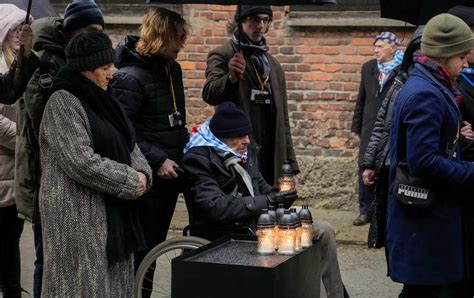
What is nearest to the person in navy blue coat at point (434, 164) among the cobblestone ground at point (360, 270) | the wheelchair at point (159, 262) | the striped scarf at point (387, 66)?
the wheelchair at point (159, 262)

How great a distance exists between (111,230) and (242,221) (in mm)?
945

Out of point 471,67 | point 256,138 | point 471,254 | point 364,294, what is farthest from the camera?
point 364,294

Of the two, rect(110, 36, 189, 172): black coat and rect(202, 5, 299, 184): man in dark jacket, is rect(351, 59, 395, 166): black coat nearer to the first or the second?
rect(202, 5, 299, 184): man in dark jacket

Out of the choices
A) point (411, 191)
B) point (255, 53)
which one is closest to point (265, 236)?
point (411, 191)

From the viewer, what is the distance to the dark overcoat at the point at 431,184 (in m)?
A: 4.49

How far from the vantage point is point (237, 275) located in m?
4.29

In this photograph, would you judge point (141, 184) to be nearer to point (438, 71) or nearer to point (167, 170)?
point (167, 170)

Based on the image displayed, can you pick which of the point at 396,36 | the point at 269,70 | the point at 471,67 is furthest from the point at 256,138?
the point at 396,36

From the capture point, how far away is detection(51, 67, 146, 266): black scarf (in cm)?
452

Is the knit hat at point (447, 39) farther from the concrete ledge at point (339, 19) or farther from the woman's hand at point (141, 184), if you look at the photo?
the concrete ledge at point (339, 19)

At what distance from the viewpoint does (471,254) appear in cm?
477

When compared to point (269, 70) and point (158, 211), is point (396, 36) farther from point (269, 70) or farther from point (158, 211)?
point (158, 211)

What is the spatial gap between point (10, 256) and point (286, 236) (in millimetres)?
2014

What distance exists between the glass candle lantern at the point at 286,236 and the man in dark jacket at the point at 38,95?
131 centimetres
